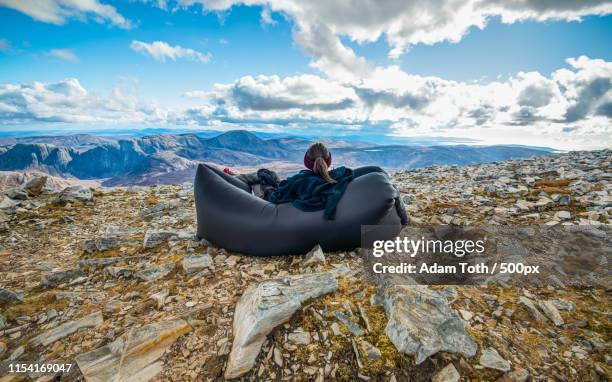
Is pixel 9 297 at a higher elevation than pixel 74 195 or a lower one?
lower

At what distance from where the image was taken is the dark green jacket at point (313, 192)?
15.8ft

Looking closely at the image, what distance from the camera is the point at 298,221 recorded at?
475cm

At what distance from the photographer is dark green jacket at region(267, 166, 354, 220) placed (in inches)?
189

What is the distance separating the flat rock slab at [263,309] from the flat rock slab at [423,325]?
84 cm

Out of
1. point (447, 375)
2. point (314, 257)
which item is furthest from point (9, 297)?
point (447, 375)

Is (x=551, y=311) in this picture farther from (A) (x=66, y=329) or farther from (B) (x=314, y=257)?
(A) (x=66, y=329)

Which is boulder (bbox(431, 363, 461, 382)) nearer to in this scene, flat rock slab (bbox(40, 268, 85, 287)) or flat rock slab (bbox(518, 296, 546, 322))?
flat rock slab (bbox(518, 296, 546, 322))

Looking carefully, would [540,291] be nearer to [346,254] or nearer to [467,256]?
[467,256]

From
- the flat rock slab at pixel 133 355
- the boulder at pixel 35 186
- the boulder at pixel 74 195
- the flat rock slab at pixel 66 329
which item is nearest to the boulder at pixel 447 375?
the flat rock slab at pixel 133 355

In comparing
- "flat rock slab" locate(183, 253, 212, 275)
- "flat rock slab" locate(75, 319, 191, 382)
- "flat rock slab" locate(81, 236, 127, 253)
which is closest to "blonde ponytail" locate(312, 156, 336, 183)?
Result: "flat rock slab" locate(183, 253, 212, 275)

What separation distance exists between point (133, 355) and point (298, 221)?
9.01 feet

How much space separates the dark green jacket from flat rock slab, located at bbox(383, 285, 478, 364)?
1.89 metres

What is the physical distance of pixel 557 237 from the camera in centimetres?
488

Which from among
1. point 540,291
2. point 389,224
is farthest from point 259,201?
point 540,291
